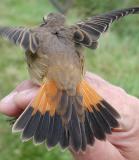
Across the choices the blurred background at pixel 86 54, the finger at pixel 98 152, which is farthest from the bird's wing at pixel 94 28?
the blurred background at pixel 86 54

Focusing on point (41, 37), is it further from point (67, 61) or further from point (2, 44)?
point (2, 44)

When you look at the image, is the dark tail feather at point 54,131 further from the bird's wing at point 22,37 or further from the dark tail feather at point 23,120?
the bird's wing at point 22,37

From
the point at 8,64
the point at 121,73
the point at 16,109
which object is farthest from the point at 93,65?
the point at 16,109

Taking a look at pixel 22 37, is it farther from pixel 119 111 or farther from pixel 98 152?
pixel 98 152

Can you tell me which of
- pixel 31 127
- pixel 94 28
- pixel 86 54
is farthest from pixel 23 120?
pixel 86 54

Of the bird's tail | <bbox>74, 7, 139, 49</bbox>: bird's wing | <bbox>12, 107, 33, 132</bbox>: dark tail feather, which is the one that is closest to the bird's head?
<bbox>74, 7, 139, 49</bbox>: bird's wing

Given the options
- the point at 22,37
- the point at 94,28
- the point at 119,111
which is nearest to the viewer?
the point at 119,111
